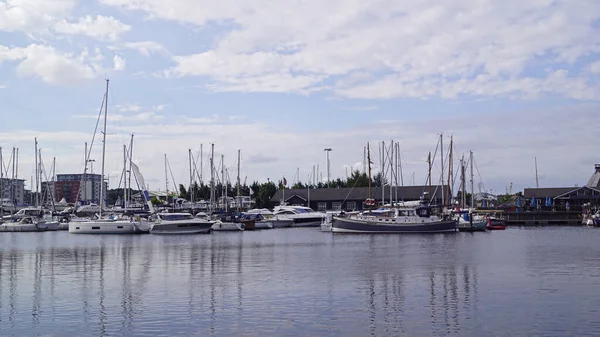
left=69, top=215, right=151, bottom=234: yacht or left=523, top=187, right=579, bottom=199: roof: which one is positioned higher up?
left=523, top=187, right=579, bottom=199: roof

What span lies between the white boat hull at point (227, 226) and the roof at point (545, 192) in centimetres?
6502

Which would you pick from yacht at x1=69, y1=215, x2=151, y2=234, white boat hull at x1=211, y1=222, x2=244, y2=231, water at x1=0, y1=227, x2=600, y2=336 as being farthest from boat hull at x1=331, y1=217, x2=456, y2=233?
water at x1=0, y1=227, x2=600, y2=336

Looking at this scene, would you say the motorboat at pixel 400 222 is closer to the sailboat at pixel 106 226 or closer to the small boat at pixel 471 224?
the small boat at pixel 471 224

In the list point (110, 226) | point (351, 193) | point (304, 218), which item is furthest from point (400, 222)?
point (351, 193)

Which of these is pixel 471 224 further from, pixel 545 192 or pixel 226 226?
pixel 545 192

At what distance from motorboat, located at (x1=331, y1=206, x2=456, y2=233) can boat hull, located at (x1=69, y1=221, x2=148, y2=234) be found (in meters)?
26.3

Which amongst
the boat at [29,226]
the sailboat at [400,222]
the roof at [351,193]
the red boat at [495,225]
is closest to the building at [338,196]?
the roof at [351,193]

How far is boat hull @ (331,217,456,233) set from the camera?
8431 cm

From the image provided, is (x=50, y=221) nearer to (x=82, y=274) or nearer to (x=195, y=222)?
(x=195, y=222)

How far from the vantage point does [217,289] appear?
34969 millimetres

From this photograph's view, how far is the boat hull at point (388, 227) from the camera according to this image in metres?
84.3

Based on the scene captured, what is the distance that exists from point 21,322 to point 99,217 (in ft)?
225

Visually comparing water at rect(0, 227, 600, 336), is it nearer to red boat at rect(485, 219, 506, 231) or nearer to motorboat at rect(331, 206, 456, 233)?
motorboat at rect(331, 206, 456, 233)

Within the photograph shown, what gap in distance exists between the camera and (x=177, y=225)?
288 feet
